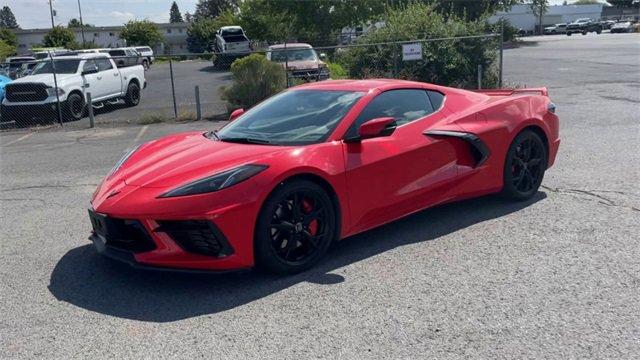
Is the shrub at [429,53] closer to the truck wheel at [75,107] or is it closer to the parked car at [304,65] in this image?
the parked car at [304,65]

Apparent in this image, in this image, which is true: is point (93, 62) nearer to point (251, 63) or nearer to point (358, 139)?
point (251, 63)

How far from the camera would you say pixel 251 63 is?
16.5 metres

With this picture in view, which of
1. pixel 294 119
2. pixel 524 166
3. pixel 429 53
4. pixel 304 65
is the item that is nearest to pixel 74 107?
A: pixel 304 65

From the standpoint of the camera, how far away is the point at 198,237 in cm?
426

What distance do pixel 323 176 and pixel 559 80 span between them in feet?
63.3

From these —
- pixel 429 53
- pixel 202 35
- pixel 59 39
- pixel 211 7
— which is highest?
pixel 211 7

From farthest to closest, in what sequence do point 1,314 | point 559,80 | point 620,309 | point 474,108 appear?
point 559,80 < point 474,108 < point 1,314 < point 620,309

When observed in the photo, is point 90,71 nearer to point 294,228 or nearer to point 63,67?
point 63,67

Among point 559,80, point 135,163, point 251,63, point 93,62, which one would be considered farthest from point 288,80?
point 135,163

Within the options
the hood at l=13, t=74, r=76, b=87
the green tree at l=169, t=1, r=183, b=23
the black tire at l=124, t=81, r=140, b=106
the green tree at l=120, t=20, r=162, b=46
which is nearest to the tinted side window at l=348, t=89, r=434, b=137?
the hood at l=13, t=74, r=76, b=87

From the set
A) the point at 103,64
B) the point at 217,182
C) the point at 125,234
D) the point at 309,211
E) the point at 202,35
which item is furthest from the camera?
the point at 202,35

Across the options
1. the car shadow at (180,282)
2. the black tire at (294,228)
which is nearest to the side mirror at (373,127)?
the black tire at (294,228)

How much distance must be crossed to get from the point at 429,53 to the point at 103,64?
954cm

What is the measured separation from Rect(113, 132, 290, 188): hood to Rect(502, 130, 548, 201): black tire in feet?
8.13
